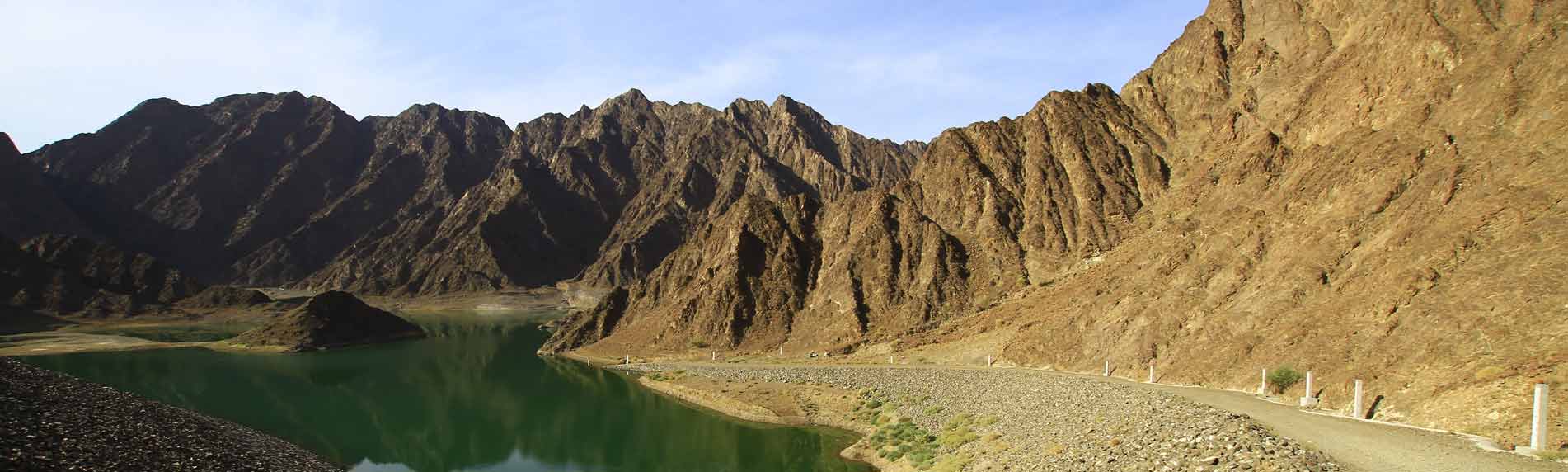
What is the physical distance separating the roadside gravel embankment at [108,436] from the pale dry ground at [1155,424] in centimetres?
3230

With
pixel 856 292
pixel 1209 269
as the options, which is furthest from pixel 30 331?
pixel 1209 269

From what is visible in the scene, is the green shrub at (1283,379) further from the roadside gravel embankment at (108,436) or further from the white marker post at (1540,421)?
the roadside gravel embankment at (108,436)

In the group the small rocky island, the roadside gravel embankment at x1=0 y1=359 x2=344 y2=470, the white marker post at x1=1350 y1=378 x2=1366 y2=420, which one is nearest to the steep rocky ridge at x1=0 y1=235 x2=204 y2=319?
the small rocky island

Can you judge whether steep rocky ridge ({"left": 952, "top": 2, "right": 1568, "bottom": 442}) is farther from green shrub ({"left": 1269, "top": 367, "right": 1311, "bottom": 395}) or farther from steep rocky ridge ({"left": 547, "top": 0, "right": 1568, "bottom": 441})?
green shrub ({"left": 1269, "top": 367, "right": 1311, "bottom": 395})

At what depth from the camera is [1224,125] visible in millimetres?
71938

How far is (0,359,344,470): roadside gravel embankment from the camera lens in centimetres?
2956

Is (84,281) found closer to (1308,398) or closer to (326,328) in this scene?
(326,328)

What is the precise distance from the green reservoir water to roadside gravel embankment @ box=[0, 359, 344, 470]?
7.74 m

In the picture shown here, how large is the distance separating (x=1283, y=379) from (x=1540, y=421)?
14.8 metres

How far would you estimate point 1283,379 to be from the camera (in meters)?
35.4

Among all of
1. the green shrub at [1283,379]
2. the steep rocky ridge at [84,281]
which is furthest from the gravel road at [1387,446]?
the steep rocky ridge at [84,281]

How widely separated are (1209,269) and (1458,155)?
14132 millimetres

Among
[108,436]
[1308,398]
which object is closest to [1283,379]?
[1308,398]

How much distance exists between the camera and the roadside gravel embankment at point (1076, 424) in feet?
76.1
